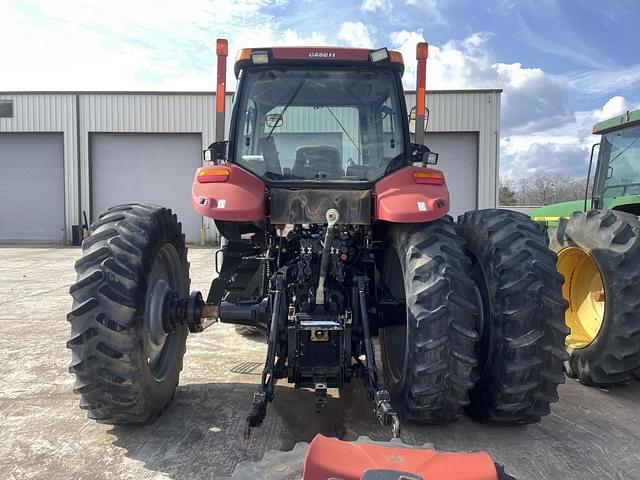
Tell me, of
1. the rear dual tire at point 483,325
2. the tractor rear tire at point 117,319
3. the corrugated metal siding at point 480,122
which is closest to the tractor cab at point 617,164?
the rear dual tire at point 483,325

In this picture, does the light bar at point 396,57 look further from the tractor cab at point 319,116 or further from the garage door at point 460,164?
the garage door at point 460,164

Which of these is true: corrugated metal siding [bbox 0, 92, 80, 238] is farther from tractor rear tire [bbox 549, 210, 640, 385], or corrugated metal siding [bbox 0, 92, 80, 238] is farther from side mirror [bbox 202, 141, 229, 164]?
tractor rear tire [bbox 549, 210, 640, 385]

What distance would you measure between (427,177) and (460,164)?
16991 millimetres

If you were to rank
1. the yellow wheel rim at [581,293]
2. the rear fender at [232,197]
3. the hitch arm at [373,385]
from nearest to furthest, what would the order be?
the hitch arm at [373,385] < the rear fender at [232,197] < the yellow wheel rim at [581,293]

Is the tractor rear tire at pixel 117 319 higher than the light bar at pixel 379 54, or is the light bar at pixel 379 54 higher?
the light bar at pixel 379 54

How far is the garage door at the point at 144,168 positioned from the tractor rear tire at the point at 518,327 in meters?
17.4

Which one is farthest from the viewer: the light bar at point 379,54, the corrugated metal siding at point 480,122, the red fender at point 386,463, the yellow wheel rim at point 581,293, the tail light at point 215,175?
the corrugated metal siding at point 480,122

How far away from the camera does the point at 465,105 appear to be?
19.1 m

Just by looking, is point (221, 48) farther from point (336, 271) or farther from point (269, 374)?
point (269, 374)

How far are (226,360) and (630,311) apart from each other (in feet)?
11.7

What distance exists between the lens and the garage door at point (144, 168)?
20.0m

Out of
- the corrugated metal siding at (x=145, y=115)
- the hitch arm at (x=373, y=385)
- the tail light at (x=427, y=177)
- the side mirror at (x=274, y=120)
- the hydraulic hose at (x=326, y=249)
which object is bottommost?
the hitch arm at (x=373, y=385)

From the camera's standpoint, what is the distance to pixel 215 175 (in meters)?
A: 3.41

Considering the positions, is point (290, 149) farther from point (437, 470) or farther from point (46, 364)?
point (46, 364)
